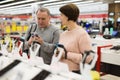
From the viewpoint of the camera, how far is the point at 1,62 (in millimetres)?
1601

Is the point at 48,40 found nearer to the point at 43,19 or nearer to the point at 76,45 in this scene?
the point at 43,19

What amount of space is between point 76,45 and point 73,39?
60mm

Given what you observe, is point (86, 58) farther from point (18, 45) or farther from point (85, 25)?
point (85, 25)

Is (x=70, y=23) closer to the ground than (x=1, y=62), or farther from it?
farther from it

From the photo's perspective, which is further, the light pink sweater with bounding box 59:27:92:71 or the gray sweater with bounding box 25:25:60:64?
the gray sweater with bounding box 25:25:60:64

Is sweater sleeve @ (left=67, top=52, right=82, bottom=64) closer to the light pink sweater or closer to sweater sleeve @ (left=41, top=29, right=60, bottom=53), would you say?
the light pink sweater

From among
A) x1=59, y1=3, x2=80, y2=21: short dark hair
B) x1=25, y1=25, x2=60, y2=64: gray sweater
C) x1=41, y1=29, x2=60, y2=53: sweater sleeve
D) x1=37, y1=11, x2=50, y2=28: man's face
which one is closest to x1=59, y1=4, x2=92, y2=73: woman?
x1=59, y1=3, x2=80, y2=21: short dark hair

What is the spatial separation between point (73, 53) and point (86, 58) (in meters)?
0.66

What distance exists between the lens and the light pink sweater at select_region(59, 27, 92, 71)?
182 centimetres

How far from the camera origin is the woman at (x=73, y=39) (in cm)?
182

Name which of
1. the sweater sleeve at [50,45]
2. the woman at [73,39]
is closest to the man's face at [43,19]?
the sweater sleeve at [50,45]

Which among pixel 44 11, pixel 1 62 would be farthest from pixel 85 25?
pixel 1 62

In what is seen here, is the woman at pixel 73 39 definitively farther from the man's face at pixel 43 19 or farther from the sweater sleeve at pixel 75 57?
the man's face at pixel 43 19

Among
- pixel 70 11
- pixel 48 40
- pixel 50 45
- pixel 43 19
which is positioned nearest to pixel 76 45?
pixel 70 11
